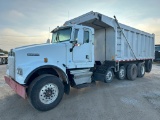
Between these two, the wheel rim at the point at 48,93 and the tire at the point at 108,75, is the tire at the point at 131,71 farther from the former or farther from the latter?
the wheel rim at the point at 48,93

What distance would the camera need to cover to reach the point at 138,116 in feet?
12.0

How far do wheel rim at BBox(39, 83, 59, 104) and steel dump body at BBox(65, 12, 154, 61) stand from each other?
343 centimetres

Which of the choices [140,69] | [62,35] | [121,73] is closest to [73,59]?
[62,35]

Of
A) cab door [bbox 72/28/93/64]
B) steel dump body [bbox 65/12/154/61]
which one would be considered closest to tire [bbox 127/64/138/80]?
steel dump body [bbox 65/12/154/61]

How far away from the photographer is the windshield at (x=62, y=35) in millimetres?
5113

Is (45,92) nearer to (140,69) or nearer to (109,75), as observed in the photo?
(109,75)

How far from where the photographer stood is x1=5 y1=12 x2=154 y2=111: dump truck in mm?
4012

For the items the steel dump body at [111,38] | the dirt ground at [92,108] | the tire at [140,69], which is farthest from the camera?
the tire at [140,69]

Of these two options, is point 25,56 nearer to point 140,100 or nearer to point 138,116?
point 138,116

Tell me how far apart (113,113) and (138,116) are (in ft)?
2.10

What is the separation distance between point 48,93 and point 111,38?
444 centimetres

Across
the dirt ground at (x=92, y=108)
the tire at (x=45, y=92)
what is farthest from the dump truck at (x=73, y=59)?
the dirt ground at (x=92, y=108)

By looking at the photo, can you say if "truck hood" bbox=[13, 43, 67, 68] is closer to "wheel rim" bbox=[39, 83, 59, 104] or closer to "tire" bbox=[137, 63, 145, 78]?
"wheel rim" bbox=[39, 83, 59, 104]

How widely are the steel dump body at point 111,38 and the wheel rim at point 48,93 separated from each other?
3433mm
